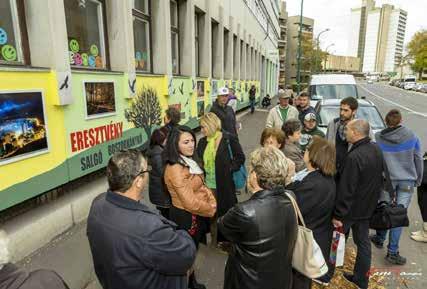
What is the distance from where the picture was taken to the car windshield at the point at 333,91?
12375 millimetres

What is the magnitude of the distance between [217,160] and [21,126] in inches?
93.3

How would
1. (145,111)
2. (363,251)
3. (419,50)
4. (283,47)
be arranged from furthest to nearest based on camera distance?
(283,47), (419,50), (145,111), (363,251)

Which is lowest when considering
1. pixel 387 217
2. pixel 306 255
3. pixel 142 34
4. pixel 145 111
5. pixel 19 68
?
pixel 387 217

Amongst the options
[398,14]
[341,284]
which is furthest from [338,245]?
[398,14]

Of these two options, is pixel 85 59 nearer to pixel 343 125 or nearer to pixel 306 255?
pixel 343 125

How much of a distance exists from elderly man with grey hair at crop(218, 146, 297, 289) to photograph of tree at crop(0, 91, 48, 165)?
2.88 meters

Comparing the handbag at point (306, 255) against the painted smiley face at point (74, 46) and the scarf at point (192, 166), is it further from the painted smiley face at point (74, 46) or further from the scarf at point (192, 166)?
the painted smiley face at point (74, 46)

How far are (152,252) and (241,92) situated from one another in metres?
18.5

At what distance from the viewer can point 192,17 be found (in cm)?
980

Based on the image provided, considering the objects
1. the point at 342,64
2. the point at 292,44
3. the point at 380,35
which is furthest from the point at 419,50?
the point at 380,35

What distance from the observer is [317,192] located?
8.29ft

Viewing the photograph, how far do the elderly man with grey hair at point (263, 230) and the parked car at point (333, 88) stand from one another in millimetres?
10890

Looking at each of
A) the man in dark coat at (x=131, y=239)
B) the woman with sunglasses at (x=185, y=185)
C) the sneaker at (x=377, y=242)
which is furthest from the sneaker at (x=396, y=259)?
the man in dark coat at (x=131, y=239)

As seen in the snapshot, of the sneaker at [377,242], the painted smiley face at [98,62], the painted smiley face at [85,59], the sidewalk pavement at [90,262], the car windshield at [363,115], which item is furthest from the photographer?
the car windshield at [363,115]
